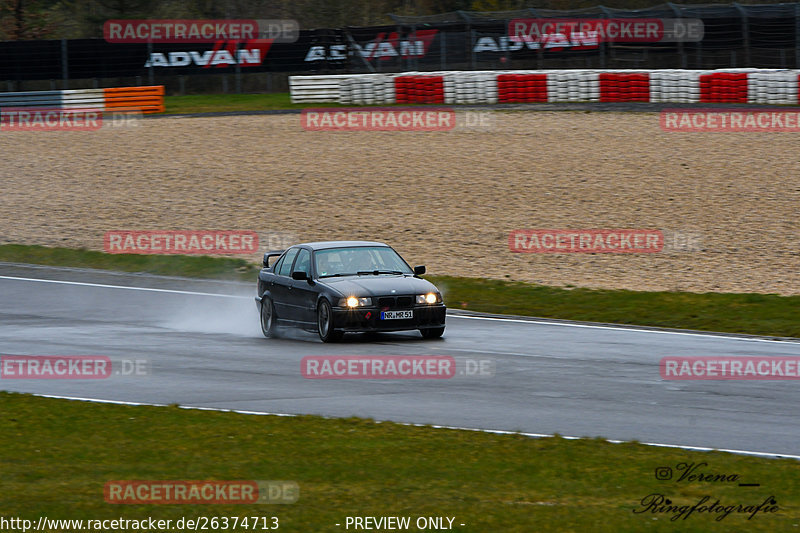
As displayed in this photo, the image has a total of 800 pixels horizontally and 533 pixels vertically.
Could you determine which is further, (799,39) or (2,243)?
(799,39)

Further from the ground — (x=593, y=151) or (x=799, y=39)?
(x=799, y=39)

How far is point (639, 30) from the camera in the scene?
130 feet

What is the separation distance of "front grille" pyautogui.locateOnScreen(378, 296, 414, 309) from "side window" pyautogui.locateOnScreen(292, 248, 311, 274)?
1653mm

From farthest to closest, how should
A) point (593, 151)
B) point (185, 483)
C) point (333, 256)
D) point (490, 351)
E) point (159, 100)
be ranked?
point (159, 100)
point (593, 151)
point (333, 256)
point (490, 351)
point (185, 483)

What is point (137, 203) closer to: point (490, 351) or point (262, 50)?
point (490, 351)

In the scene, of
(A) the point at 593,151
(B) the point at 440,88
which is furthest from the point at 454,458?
(B) the point at 440,88

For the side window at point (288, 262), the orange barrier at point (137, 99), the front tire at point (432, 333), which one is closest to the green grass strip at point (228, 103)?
the orange barrier at point (137, 99)

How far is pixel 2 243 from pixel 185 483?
19718mm

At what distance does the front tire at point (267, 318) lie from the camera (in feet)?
53.3

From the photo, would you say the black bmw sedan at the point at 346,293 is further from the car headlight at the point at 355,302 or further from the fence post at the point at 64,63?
the fence post at the point at 64,63

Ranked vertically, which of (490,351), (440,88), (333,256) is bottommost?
(490,351)

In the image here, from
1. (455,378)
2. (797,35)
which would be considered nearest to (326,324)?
(455,378)

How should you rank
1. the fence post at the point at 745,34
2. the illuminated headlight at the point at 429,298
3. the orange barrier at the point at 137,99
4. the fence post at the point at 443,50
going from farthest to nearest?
the fence post at the point at 443,50 < the orange barrier at the point at 137,99 < the fence post at the point at 745,34 < the illuminated headlight at the point at 429,298

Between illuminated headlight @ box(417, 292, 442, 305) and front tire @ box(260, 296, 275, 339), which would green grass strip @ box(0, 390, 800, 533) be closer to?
illuminated headlight @ box(417, 292, 442, 305)
